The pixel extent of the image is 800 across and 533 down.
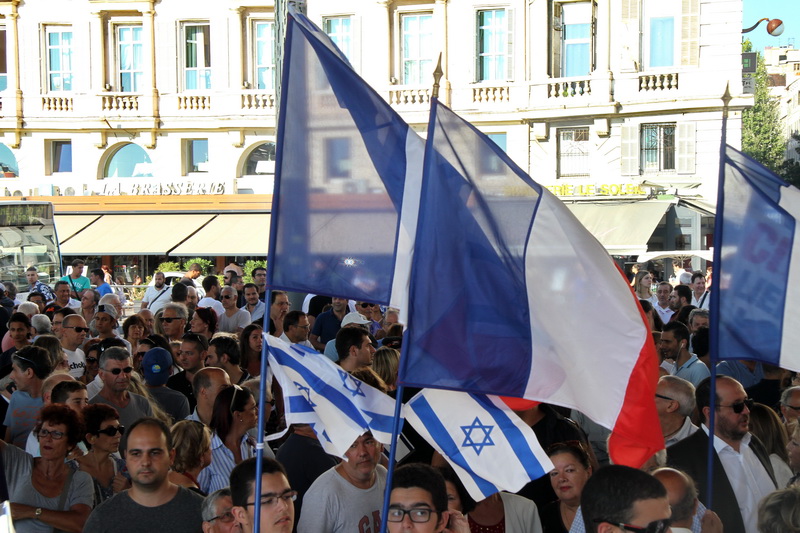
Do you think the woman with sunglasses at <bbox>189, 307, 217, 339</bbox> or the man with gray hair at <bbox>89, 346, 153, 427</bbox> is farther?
the woman with sunglasses at <bbox>189, 307, 217, 339</bbox>

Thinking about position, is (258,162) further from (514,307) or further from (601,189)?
A: (514,307)

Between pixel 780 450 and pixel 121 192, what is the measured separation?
27865mm

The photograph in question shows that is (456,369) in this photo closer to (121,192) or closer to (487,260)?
(487,260)

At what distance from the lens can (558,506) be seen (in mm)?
5148

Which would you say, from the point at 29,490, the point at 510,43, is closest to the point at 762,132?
the point at 510,43

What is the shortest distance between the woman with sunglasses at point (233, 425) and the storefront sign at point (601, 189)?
21376 mm

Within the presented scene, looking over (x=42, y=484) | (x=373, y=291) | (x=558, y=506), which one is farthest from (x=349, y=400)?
(x=42, y=484)

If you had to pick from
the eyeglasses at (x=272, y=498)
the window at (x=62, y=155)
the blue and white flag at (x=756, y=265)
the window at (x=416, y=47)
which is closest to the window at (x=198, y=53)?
the window at (x=62, y=155)

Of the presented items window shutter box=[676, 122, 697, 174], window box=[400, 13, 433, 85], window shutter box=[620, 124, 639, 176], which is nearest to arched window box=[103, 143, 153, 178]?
window box=[400, 13, 433, 85]

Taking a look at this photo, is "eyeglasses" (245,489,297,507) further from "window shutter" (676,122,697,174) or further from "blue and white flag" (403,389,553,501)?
"window shutter" (676,122,697,174)

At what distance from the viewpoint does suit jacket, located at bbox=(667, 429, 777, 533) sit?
17.4ft

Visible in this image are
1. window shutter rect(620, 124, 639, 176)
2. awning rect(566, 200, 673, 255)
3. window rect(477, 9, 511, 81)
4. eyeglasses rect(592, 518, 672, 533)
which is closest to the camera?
eyeglasses rect(592, 518, 672, 533)

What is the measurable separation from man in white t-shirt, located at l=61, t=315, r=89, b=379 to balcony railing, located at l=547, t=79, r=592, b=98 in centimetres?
2088

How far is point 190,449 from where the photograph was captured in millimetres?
5574
